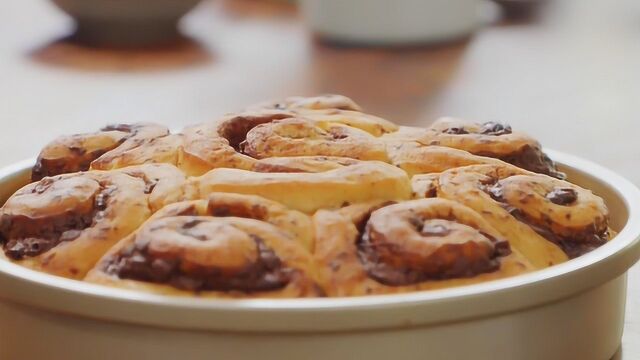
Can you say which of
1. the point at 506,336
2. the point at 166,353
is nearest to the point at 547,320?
the point at 506,336

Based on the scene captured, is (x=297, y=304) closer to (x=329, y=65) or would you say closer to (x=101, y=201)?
(x=101, y=201)

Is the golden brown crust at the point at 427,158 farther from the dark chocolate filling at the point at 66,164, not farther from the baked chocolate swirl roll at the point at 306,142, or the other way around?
the dark chocolate filling at the point at 66,164

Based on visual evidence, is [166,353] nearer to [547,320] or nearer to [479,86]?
[547,320]

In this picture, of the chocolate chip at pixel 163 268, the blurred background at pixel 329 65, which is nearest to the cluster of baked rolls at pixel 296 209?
the chocolate chip at pixel 163 268

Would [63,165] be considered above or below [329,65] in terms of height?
above

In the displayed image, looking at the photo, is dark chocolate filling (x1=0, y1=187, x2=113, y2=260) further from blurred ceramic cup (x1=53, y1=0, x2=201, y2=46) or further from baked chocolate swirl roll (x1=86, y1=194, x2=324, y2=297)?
blurred ceramic cup (x1=53, y1=0, x2=201, y2=46)

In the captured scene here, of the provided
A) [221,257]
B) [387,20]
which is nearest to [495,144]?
[221,257]
